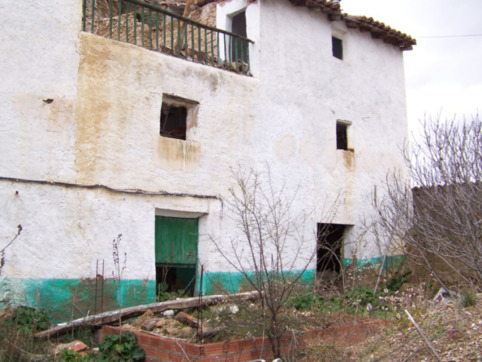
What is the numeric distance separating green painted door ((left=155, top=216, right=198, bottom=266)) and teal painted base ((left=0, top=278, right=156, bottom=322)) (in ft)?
2.67

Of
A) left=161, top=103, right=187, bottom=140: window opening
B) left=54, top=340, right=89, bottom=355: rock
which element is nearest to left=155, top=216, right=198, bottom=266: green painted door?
left=161, top=103, right=187, bottom=140: window opening

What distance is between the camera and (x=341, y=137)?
12773 mm

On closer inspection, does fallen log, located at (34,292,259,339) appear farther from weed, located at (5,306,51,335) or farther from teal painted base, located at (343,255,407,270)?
teal painted base, located at (343,255,407,270)

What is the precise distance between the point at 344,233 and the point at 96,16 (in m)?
7.53

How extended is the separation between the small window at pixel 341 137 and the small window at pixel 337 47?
6.02ft

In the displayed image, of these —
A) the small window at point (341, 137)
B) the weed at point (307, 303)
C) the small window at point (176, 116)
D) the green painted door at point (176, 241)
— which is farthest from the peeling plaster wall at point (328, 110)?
the weed at point (307, 303)

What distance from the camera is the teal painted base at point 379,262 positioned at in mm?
12031

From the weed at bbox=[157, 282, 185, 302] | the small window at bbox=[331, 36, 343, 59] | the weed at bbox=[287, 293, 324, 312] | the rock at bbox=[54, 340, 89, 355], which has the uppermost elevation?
the small window at bbox=[331, 36, 343, 59]

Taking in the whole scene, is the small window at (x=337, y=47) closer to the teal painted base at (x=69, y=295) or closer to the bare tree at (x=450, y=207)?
the bare tree at (x=450, y=207)

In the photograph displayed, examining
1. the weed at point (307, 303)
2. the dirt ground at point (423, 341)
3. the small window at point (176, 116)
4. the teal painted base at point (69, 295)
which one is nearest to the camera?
the dirt ground at point (423, 341)

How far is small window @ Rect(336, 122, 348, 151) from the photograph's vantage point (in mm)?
12641

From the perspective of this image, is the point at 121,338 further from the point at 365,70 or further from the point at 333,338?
the point at 365,70

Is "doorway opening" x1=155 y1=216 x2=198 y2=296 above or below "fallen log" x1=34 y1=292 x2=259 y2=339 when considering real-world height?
above

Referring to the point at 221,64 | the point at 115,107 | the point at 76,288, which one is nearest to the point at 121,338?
the point at 76,288
